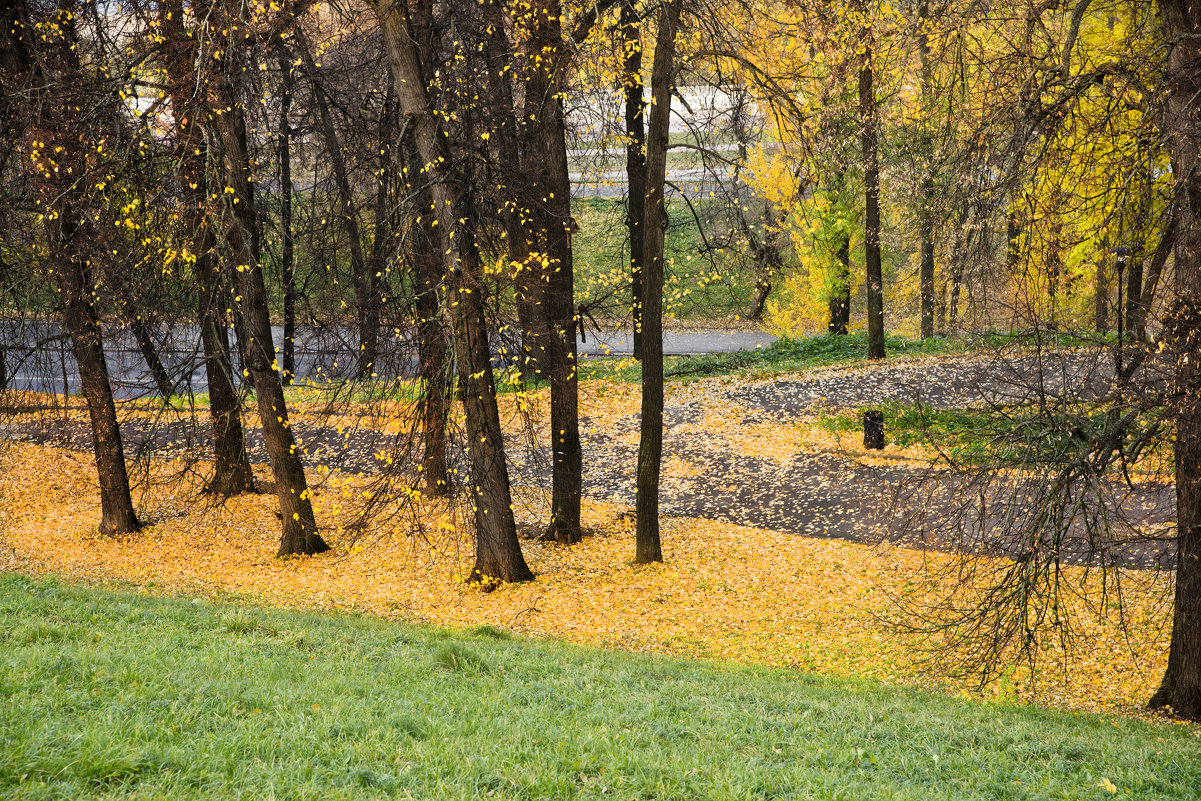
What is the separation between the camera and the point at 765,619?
10062 millimetres

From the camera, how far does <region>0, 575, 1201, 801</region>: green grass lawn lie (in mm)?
3963

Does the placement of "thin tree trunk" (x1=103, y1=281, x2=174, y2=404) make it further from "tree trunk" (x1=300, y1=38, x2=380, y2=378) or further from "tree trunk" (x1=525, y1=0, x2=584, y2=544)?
"tree trunk" (x1=525, y1=0, x2=584, y2=544)

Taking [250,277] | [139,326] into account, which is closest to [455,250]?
[250,277]

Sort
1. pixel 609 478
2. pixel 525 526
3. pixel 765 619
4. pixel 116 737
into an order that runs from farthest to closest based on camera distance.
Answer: pixel 609 478 → pixel 525 526 → pixel 765 619 → pixel 116 737

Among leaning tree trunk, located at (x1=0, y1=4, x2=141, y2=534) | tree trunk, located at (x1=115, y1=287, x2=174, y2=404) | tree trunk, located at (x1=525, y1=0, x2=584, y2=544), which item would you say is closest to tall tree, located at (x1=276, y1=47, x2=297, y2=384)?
tree trunk, located at (x1=115, y1=287, x2=174, y2=404)

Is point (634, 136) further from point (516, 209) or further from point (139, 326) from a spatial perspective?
point (139, 326)

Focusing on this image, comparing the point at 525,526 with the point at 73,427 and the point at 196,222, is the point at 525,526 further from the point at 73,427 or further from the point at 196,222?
the point at 73,427

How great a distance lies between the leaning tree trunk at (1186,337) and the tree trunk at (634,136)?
17.1 ft

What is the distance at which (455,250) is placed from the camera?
9703 millimetres

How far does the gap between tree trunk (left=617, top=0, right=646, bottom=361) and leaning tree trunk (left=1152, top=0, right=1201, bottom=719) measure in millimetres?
5219

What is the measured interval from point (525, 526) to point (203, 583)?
4.87 metres

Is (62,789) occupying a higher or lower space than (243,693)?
higher

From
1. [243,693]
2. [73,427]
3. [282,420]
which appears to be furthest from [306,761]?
[73,427]

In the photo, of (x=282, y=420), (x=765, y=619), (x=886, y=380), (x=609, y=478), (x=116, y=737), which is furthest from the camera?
(x=886, y=380)
